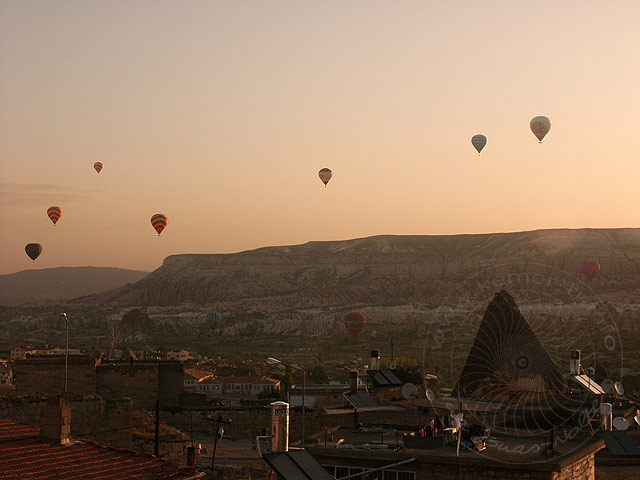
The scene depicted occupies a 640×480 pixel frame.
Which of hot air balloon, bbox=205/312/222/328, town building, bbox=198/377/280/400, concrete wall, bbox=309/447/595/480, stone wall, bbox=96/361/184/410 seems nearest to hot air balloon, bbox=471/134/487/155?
town building, bbox=198/377/280/400

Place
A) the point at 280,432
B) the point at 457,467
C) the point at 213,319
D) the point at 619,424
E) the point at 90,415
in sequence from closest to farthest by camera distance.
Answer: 1. the point at 280,432
2. the point at 457,467
3. the point at 619,424
4. the point at 90,415
5. the point at 213,319

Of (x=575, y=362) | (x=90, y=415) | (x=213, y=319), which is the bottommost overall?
(x=90, y=415)

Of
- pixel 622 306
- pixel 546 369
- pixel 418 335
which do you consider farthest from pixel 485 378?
pixel 622 306

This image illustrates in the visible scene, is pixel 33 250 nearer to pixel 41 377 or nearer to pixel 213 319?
pixel 41 377

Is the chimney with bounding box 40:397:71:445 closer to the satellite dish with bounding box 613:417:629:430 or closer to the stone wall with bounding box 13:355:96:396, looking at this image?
the satellite dish with bounding box 613:417:629:430

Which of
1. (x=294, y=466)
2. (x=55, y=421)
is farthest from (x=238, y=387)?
(x=294, y=466)

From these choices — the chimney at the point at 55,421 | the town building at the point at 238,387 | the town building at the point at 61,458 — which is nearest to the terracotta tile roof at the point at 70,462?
the town building at the point at 61,458
